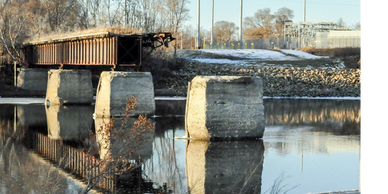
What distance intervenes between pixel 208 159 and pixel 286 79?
42874 millimetres

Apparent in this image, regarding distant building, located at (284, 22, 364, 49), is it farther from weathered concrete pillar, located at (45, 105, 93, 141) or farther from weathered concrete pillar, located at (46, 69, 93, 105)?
weathered concrete pillar, located at (45, 105, 93, 141)

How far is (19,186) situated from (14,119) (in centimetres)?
1813

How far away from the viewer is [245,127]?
2072 centimetres

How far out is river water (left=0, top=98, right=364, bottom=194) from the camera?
41.1 ft

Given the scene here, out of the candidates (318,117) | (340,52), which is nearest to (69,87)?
(318,117)

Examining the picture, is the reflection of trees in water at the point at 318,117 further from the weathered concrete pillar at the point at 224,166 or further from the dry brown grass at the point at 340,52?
the dry brown grass at the point at 340,52

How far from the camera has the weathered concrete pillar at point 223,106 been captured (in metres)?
20.0

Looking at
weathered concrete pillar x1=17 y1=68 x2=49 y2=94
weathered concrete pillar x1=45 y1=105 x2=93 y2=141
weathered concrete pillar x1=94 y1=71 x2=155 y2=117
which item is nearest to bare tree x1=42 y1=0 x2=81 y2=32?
weathered concrete pillar x1=17 y1=68 x2=49 y2=94

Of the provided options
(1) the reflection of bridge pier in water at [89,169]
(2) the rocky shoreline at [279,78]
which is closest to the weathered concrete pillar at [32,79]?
A: (2) the rocky shoreline at [279,78]

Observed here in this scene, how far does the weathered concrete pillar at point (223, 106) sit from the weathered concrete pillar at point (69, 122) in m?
4.73

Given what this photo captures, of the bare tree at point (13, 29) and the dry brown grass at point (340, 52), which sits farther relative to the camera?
the dry brown grass at point (340, 52)

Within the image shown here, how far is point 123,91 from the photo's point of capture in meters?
29.5
